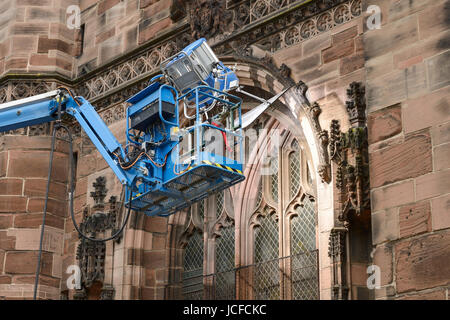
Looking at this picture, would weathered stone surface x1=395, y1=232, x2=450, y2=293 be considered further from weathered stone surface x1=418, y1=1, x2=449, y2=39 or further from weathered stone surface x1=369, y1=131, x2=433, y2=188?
weathered stone surface x1=418, y1=1, x2=449, y2=39

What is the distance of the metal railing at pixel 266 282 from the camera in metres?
14.8

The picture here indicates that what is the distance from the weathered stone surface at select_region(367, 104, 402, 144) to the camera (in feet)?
37.1

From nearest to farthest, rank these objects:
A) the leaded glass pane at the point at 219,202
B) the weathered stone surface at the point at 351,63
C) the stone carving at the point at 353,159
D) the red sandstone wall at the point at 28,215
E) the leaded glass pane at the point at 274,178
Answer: the stone carving at the point at 353,159 < the weathered stone surface at the point at 351,63 < the leaded glass pane at the point at 274,178 < the leaded glass pane at the point at 219,202 < the red sandstone wall at the point at 28,215

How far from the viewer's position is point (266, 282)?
51.4 ft

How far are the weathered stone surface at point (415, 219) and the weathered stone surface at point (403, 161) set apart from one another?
368 mm

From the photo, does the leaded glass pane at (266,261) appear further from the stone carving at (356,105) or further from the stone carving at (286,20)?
the stone carving at (356,105)

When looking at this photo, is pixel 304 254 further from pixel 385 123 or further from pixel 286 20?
pixel 385 123

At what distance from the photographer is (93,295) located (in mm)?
17750

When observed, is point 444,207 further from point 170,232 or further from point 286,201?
point 170,232

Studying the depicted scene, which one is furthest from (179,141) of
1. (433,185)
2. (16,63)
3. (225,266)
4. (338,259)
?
(16,63)

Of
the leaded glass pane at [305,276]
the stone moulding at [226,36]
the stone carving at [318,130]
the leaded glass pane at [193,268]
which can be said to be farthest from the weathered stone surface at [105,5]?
the leaded glass pane at [305,276]

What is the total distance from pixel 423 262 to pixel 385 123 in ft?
6.08

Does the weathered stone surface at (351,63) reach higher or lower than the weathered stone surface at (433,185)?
higher

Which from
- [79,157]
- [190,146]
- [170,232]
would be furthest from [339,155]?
[79,157]
